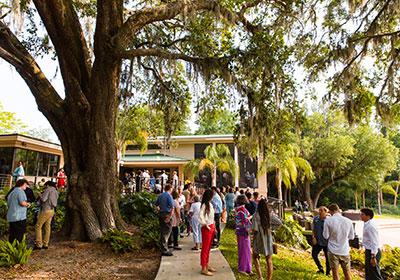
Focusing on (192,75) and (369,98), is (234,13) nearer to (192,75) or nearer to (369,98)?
(192,75)

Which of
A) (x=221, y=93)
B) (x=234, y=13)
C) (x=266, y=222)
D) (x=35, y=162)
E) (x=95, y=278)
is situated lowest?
(x=95, y=278)

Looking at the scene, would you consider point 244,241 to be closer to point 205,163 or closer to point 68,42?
point 68,42

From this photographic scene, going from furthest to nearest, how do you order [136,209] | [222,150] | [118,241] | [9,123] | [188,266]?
[9,123] < [222,150] < [136,209] < [118,241] < [188,266]

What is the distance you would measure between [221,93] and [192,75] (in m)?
1.51

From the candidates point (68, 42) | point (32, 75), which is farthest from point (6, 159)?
point (68, 42)

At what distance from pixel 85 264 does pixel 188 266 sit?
2189 millimetres

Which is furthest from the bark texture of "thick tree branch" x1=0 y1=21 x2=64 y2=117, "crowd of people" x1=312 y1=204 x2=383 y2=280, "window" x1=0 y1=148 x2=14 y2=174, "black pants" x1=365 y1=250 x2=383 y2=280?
"window" x1=0 y1=148 x2=14 y2=174

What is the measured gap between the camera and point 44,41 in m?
10.6

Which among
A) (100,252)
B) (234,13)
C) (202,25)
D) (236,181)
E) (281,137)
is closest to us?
(100,252)

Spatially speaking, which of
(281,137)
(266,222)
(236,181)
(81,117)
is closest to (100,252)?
(81,117)

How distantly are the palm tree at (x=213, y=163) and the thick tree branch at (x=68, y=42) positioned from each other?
14189mm

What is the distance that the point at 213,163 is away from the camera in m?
22.8

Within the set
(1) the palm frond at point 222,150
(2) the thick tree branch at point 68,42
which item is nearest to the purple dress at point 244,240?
(2) the thick tree branch at point 68,42

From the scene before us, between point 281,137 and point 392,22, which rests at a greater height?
point 392,22
